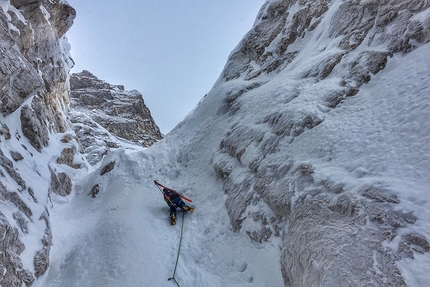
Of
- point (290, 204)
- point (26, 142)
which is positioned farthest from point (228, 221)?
point (26, 142)

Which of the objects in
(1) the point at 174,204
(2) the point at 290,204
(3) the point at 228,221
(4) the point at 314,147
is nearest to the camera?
(2) the point at 290,204

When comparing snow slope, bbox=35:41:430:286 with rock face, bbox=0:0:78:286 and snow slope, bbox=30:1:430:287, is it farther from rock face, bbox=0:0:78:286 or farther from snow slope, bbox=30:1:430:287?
rock face, bbox=0:0:78:286

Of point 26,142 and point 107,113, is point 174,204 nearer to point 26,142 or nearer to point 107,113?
point 26,142

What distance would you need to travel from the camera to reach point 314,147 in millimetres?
10414

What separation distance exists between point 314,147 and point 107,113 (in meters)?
54.9

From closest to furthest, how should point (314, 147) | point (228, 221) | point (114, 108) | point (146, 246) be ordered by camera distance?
point (314, 147) → point (146, 246) → point (228, 221) → point (114, 108)

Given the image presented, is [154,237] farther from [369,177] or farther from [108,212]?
[369,177]

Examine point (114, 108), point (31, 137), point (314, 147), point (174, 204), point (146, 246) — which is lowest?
point (314, 147)

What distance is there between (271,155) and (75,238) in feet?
31.9

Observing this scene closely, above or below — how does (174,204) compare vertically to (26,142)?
below

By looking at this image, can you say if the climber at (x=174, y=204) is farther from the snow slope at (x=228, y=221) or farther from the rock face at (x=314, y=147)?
the rock face at (x=314, y=147)

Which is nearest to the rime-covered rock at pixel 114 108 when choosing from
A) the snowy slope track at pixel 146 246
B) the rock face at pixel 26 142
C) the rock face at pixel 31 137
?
the rock face at pixel 31 137

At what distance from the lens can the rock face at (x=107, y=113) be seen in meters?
42.6

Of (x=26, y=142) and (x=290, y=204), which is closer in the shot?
(x=290, y=204)
